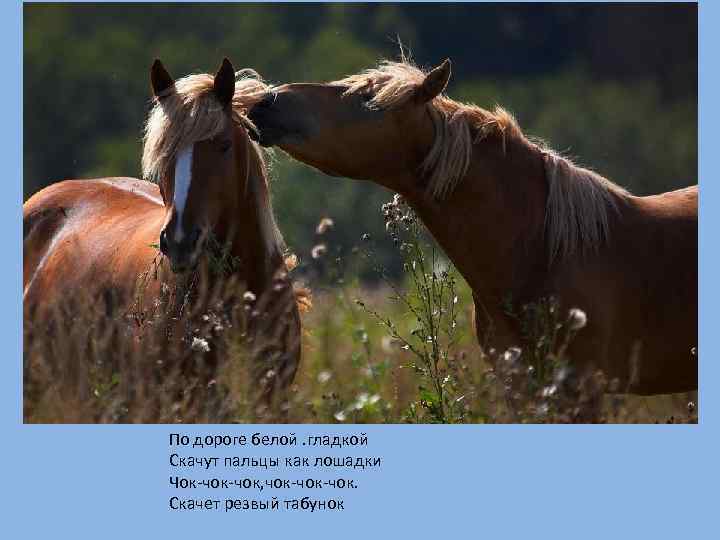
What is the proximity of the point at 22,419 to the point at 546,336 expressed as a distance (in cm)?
227

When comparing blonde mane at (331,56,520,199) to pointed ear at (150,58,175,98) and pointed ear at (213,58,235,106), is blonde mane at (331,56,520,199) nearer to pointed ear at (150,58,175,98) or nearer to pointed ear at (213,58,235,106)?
pointed ear at (213,58,235,106)

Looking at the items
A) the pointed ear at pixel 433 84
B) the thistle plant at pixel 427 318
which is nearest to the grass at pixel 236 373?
the thistle plant at pixel 427 318

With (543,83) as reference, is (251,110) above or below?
below

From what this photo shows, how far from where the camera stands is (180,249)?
17.1ft

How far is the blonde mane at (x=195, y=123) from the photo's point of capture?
5402mm

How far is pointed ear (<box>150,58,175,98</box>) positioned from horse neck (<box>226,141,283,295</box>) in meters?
0.48

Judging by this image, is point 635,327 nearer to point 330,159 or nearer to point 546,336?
point 546,336

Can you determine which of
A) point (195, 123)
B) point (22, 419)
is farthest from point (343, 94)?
point (22, 419)

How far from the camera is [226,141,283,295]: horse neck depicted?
5.70 metres

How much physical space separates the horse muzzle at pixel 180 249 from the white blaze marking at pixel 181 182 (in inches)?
0.9

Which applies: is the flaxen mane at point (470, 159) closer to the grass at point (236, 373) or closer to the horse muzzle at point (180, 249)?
the grass at point (236, 373)

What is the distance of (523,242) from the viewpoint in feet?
18.1

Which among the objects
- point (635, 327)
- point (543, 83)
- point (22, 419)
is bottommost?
point (22, 419)

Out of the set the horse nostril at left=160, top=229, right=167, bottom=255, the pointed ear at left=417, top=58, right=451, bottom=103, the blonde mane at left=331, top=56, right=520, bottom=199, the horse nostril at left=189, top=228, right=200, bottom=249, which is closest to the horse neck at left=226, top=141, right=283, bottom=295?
the horse nostril at left=189, top=228, right=200, bottom=249
